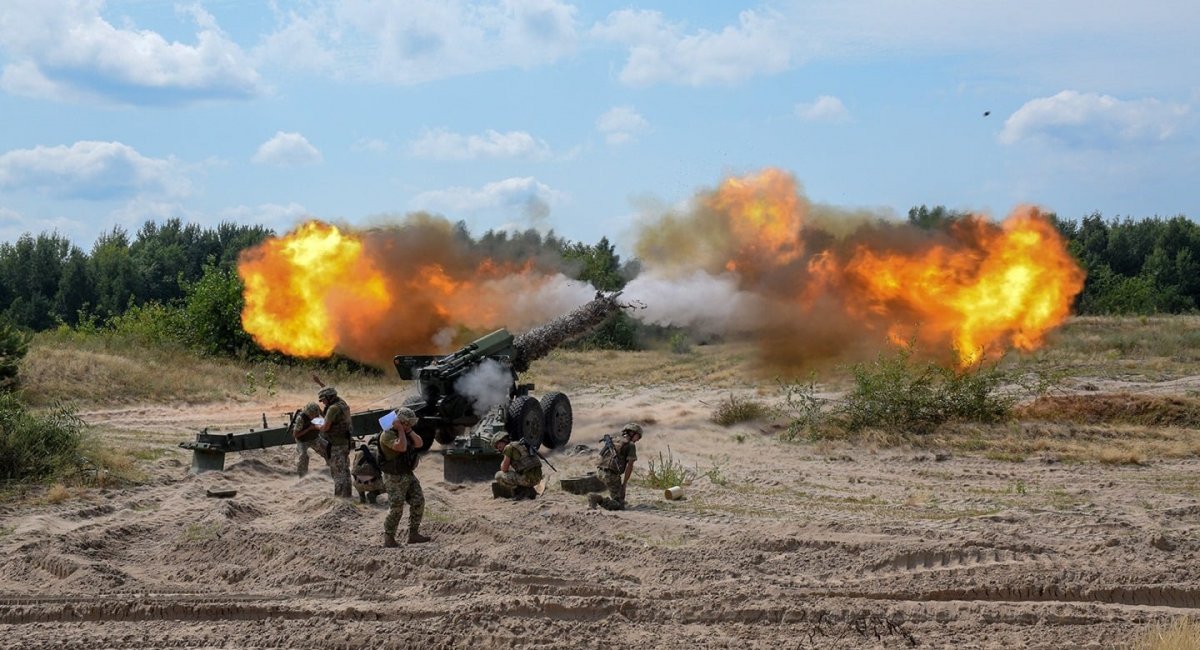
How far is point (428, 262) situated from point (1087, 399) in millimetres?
10904

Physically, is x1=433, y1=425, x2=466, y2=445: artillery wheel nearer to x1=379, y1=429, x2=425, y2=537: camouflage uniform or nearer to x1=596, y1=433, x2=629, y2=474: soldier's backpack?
x1=596, y1=433, x2=629, y2=474: soldier's backpack

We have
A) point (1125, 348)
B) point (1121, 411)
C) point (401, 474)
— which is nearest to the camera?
point (401, 474)

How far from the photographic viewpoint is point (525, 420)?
16.7 metres

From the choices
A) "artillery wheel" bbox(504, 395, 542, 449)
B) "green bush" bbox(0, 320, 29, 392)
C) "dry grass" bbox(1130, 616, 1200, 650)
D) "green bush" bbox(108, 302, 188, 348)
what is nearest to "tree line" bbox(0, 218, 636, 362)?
"green bush" bbox(108, 302, 188, 348)

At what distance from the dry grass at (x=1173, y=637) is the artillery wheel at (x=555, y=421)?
10.3m

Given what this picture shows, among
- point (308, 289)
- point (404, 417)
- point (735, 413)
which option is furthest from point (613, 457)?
point (308, 289)

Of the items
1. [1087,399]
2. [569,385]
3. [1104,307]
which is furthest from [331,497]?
[1104,307]

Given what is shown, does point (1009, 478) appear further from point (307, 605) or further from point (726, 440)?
point (307, 605)

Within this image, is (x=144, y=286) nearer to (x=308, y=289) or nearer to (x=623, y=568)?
(x=308, y=289)

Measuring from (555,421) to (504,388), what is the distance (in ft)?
2.86

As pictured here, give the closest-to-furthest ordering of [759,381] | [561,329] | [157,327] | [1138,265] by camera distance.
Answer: [561,329], [759,381], [157,327], [1138,265]

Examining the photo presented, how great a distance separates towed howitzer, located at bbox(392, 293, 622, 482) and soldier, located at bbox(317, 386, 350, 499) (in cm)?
244

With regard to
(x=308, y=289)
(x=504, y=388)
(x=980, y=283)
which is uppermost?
(x=308, y=289)

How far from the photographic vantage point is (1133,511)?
475 inches
